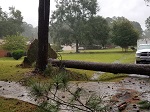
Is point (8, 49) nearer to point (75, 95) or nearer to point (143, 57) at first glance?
point (143, 57)

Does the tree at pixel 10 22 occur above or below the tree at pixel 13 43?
above

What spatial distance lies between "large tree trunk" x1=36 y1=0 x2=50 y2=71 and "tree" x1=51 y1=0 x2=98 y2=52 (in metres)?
41.9

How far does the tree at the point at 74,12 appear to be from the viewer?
2122 inches

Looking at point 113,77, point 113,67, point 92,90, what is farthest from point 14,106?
point 113,77

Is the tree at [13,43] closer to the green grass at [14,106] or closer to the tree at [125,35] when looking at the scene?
the tree at [125,35]

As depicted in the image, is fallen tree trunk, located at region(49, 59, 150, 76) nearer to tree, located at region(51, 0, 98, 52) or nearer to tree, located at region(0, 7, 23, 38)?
tree, located at region(51, 0, 98, 52)

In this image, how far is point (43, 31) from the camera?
458 inches

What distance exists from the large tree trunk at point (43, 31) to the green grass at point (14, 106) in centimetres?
449

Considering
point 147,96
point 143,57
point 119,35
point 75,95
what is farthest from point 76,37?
point 75,95

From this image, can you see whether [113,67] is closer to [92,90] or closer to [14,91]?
[92,90]

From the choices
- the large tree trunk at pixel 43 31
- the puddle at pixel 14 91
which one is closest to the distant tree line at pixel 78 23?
the large tree trunk at pixel 43 31

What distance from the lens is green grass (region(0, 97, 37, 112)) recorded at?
6.52m

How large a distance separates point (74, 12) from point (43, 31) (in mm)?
43648

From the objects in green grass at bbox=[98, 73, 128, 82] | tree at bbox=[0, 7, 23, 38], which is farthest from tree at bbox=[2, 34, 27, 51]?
green grass at bbox=[98, 73, 128, 82]
